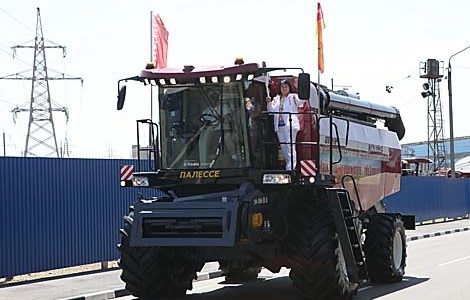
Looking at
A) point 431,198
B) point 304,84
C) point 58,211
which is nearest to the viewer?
point 304,84

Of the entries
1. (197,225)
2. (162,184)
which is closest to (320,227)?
(197,225)

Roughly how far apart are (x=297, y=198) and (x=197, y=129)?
1.94 m

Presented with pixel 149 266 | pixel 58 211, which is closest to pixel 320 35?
pixel 149 266

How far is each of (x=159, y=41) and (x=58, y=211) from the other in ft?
20.2

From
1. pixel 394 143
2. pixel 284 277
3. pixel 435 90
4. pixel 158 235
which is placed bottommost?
pixel 284 277

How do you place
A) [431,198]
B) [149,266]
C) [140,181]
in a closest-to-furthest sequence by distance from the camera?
1. [149,266]
2. [140,181]
3. [431,198]

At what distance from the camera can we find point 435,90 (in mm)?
60125

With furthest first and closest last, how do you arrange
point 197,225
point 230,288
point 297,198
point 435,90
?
point 435,90
point 230,288
point 297,198
point 197,225

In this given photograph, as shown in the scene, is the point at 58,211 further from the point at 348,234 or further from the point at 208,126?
the point at 348,234

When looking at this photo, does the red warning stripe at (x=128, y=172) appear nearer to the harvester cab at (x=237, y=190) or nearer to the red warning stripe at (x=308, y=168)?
the harvester cab at (x=237, y=190)

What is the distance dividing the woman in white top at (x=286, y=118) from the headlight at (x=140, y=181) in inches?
90.3

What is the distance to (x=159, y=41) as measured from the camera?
21328 millimetres

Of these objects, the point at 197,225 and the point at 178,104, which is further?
the point at 178,104

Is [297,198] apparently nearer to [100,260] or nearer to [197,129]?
[197,129]
